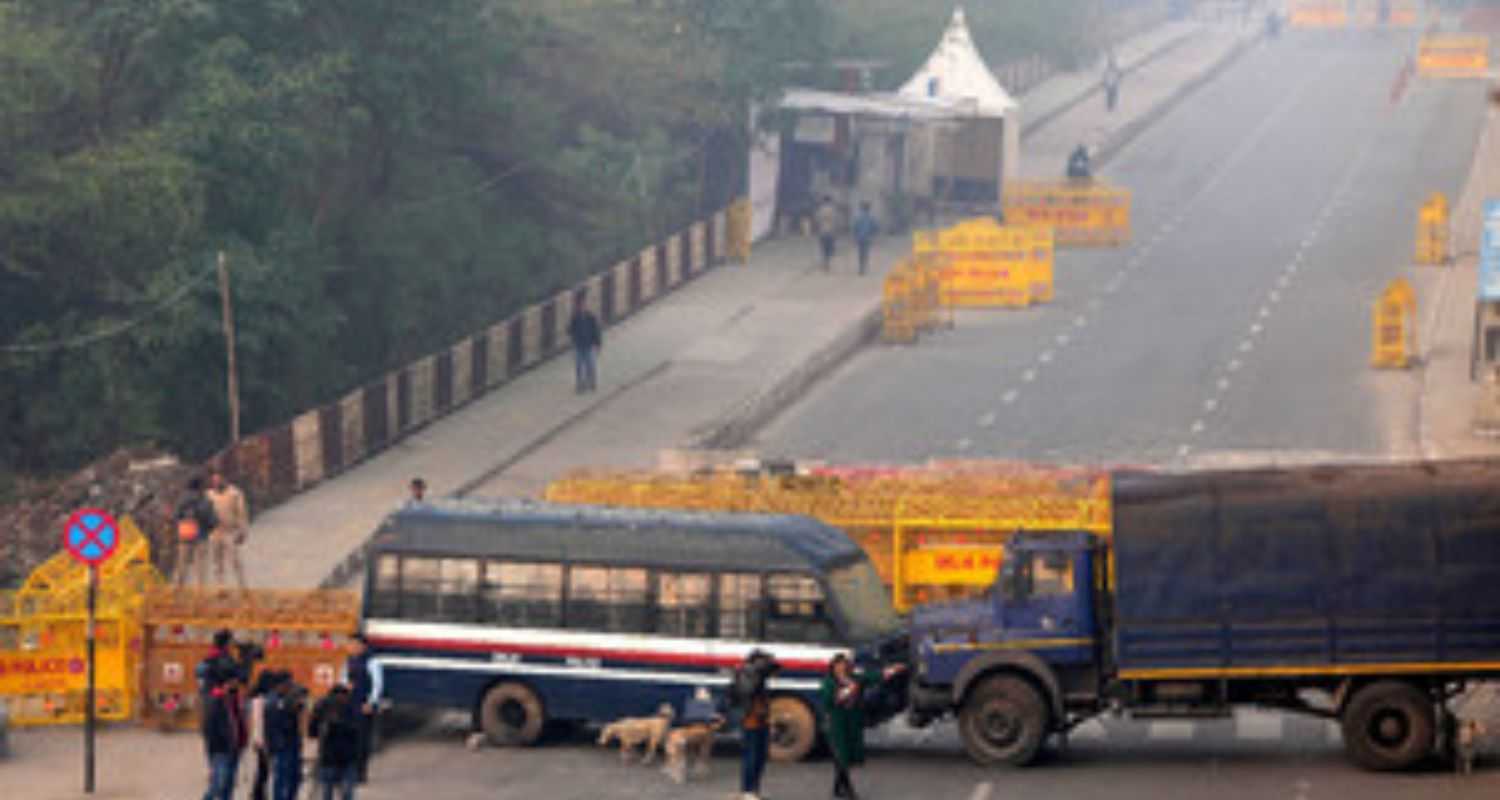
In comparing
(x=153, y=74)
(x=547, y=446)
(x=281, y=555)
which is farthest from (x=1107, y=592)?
(x=153, y=74)

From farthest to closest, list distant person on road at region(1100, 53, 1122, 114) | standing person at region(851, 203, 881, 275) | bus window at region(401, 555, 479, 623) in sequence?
distant person on road at region(1100, 53, 1122, 114)
standing person at region(851, 203, 881, 275)
bus window at region(401, 555, 479, 623)

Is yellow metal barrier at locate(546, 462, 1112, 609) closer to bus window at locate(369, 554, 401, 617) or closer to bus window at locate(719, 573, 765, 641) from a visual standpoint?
bus window at locate(719, 573, 765, 641)

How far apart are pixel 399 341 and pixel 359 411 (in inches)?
475

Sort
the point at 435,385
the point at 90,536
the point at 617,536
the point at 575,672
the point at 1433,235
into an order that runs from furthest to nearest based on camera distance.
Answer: the point at 1433,235
the point at 435,385
the point at 617,536
the point at 575,672
the point at 90,536

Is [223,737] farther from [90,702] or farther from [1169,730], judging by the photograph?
[1169,730]

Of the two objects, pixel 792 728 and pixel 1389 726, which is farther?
pixel 792 728

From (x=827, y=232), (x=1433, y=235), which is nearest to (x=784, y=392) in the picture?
(x=827, y=232)

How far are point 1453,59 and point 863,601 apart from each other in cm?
7419

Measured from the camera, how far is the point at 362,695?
26547 mm

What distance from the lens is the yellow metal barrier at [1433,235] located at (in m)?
60.4

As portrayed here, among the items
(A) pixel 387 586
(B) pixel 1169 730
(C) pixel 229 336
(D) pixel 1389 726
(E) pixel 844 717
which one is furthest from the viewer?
(C) pixel 229 336

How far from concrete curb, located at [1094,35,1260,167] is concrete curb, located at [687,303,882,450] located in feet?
82.3

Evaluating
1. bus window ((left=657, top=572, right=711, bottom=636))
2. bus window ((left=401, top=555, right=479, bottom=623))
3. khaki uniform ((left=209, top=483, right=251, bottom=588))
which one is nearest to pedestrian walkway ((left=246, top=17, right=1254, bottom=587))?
khaki uniform ((left=209, top=483, right=251, bottom=588))

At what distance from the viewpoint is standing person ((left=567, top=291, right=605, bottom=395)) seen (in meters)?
49.3
